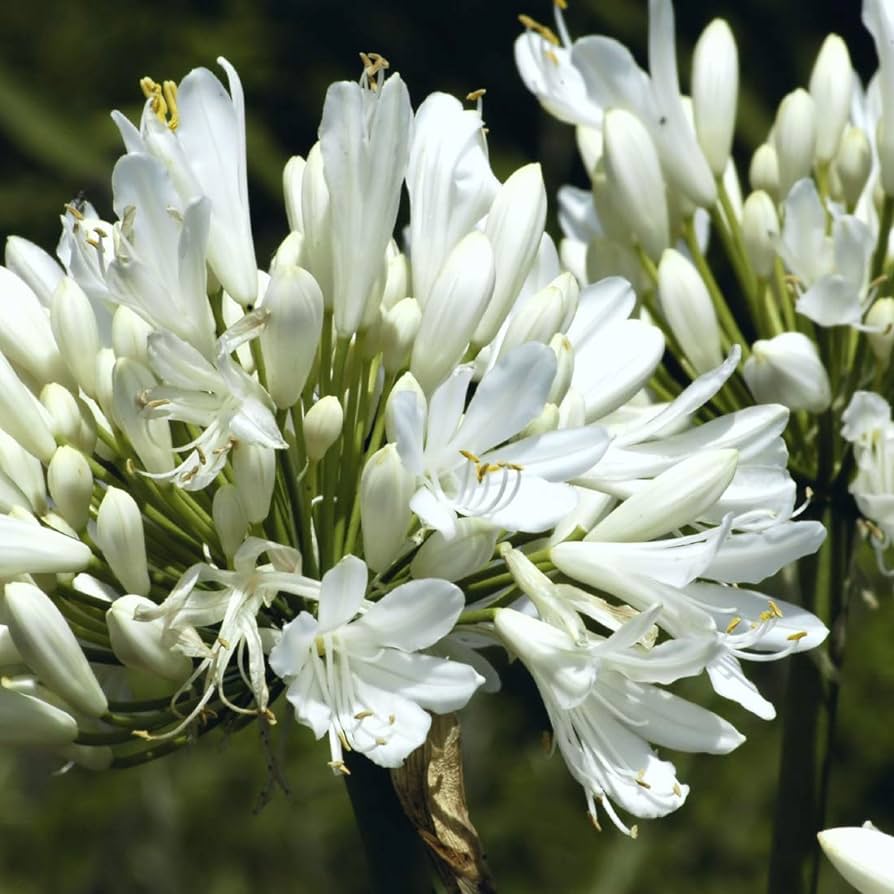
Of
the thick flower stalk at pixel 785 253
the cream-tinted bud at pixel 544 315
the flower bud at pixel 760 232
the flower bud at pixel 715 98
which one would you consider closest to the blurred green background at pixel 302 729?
the thick flower stalk at pixel 785 253

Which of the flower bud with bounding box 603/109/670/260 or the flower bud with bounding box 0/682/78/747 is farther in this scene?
the flower bud with bounding box 603/109/670/260

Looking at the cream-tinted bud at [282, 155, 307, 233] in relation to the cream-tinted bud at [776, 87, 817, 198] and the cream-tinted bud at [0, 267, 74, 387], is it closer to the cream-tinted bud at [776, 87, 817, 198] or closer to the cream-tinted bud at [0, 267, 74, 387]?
the cream-tinted bud at [0, 267, 74, 387]

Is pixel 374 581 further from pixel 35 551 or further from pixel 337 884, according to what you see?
pixel 337 884

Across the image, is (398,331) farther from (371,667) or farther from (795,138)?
(795,138)

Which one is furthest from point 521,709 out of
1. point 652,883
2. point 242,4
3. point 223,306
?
point 223,306

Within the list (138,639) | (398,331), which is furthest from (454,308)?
(138,639)

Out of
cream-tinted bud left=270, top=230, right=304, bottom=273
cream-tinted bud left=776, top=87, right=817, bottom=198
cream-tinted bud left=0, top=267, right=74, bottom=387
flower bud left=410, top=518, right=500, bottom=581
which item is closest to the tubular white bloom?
flower bud left=410, top=518, right=500, bottom=581

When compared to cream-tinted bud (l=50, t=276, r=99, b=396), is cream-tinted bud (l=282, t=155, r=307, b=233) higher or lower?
higher
